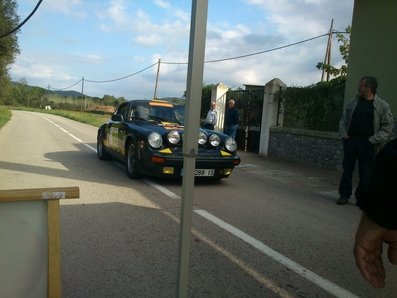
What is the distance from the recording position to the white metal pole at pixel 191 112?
243cm

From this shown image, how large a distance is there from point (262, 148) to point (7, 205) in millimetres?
12340

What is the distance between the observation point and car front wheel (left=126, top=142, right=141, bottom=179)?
25.4 feet

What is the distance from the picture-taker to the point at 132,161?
7.94 meters

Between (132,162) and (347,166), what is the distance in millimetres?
3753

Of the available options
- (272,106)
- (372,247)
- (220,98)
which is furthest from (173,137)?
(220,98)

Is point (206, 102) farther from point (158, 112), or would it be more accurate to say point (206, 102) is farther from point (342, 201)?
point (342, 201)

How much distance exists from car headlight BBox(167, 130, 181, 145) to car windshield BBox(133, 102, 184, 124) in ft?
4.15

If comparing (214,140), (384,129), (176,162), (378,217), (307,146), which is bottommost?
(176,162)

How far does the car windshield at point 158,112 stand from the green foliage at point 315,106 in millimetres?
4830

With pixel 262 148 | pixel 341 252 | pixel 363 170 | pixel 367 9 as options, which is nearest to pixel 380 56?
pixel 367 9

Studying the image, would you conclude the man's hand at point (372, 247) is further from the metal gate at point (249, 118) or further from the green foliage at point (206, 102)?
the green foliage at point (206, 102)

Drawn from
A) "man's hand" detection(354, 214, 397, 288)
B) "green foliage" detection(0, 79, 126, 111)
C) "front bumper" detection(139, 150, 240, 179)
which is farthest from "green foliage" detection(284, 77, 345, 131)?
"green foliage" detection(0, 79, 126, 111)

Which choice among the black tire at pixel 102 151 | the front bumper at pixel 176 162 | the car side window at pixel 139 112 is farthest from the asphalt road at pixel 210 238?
the black tire at pixel 102 151

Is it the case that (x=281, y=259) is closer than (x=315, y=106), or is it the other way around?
(x=281, y=259)
